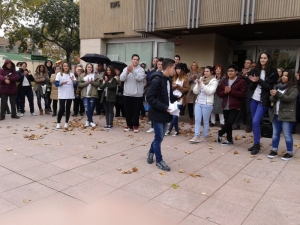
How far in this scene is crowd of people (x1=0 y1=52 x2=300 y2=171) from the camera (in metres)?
4.75

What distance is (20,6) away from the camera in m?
20.8

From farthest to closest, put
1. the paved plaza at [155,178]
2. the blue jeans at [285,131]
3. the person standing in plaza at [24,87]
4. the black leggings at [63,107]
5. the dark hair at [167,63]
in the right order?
the person standing in plaza at [24,87], the black leggings at [63,107], the blue jeans at [285,131], the dark hair at [167,63], the paved plaza at [155,178]

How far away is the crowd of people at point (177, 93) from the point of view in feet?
15.6

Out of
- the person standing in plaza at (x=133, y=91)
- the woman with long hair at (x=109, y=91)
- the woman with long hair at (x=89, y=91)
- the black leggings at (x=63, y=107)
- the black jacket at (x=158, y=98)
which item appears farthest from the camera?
the woman with long hair at (x=89, y=91)

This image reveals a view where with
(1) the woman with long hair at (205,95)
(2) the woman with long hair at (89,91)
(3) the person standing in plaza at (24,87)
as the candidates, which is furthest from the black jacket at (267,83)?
(3) the person standing in plaza at (24,87)

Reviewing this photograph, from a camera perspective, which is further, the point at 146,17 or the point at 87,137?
the point at 146,17

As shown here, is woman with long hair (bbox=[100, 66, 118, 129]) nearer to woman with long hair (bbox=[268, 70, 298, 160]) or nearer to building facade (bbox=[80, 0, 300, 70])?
building facade (bbox=[80, 0, 300, 70])

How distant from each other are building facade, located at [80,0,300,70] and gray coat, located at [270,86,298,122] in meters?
3.00

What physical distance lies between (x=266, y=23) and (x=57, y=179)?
6967 mm

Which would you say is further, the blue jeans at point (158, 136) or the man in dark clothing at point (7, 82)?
the man in dark clothing at point (7, 82)

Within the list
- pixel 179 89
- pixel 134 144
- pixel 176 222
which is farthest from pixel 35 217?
pixel 179 89

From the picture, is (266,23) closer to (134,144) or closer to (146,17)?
(146,17)

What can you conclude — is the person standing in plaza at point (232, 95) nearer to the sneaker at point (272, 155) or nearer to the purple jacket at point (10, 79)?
the sneaker at point (272, 155)

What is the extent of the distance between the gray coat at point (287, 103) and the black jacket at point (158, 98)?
216 centimetres
